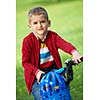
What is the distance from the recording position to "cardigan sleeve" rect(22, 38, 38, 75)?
1.65 meters

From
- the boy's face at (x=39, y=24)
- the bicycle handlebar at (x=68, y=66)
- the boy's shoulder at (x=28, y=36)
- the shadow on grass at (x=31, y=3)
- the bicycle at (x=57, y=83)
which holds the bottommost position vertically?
the bicycle at (x=57, y=83)

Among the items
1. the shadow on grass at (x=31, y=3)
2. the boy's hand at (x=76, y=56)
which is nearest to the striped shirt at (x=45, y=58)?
the boy's hand at (x=76, y=56)

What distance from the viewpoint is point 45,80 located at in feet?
5.42

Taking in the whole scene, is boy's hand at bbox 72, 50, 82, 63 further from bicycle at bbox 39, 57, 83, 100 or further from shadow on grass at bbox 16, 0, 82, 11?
Answer: shadow on grass at bbox 16, 0, 82, 11

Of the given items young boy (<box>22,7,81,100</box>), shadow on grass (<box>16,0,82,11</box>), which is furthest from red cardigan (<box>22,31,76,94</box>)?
shadow on grass (<box>16,0,82,11</box>)

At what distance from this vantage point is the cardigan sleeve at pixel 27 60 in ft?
5.42

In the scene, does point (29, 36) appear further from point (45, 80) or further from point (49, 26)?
point (45, 80)

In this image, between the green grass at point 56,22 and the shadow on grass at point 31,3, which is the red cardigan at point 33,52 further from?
the shadow on grass at point 31,3

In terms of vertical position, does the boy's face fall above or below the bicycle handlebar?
above

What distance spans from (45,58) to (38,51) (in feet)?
0.18

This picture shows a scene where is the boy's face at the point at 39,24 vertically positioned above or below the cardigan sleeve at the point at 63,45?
above
